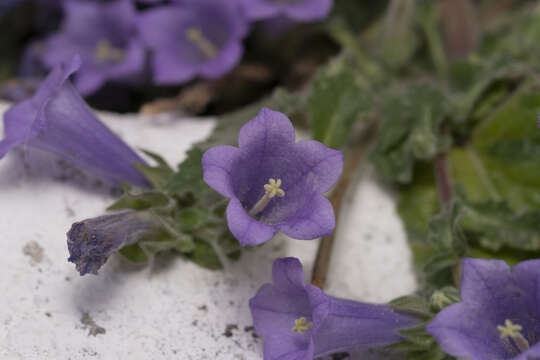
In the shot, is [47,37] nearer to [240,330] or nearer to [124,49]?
[124,49]

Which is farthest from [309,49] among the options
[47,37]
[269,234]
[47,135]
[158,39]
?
[269,234]

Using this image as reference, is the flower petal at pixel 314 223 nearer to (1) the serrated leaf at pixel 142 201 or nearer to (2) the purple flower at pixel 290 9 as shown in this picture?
(1) the serrated leaf at pixel 142 201

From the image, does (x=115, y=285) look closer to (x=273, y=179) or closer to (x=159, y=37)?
(x=273, y=179)

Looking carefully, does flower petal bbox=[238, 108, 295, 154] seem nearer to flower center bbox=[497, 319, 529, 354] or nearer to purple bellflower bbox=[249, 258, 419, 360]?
purple bellflower bbox=[249, 258, 419, 360]

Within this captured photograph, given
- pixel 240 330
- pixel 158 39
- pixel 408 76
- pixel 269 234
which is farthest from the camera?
pixel 408 76

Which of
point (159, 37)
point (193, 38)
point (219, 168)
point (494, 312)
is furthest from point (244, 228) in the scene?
point (159, 37)

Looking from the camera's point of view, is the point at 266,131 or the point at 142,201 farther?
the point at 142,201
